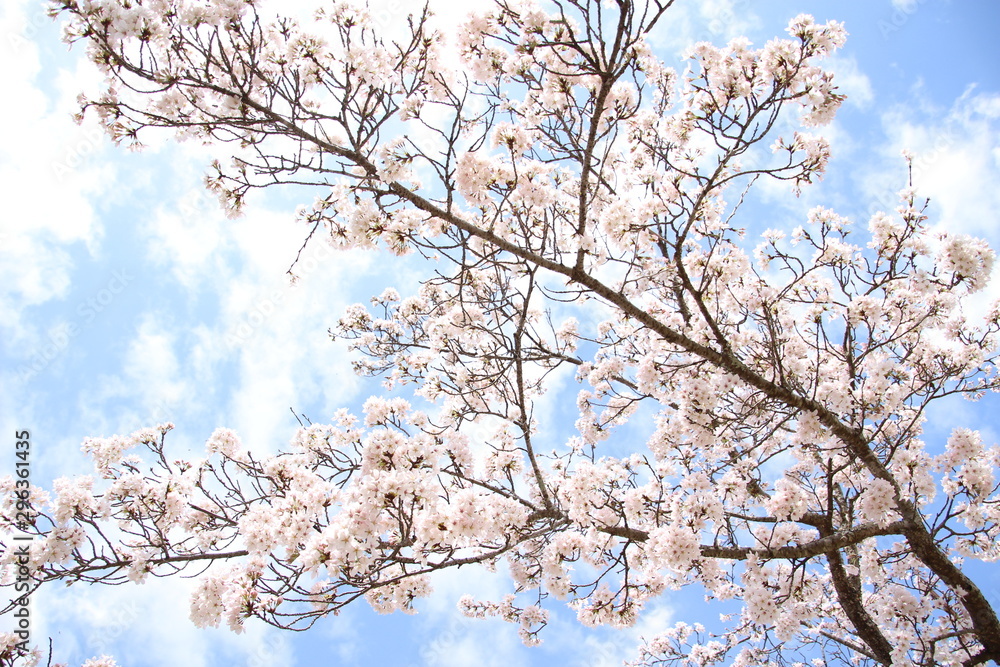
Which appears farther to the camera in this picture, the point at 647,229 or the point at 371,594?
the point at 371,594

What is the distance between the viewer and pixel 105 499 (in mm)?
4828

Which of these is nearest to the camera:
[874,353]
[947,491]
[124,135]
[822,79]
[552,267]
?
[124,135]

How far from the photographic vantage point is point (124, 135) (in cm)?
390

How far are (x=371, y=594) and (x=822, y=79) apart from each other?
6.23 metres

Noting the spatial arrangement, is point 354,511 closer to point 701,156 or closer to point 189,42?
point 189,42

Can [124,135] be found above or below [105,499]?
above

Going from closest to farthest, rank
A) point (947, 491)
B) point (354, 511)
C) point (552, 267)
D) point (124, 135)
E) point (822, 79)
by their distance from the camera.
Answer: point (354, 511) < point (124, 135) < point (822, 79) < point (552, 267) < point (947, 491)

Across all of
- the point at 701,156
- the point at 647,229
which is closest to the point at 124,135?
the point at 647,229

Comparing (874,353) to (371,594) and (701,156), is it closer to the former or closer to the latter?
(701,156)

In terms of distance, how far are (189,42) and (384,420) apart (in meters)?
3.31

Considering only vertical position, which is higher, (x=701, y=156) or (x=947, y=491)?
(x=701, y=156)

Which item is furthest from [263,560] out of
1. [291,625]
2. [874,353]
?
[874,353]

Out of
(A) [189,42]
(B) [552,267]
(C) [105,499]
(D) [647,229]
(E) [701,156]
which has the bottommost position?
(C) [105,499]

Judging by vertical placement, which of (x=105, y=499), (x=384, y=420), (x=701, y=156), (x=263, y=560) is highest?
(x=701, y=156)
